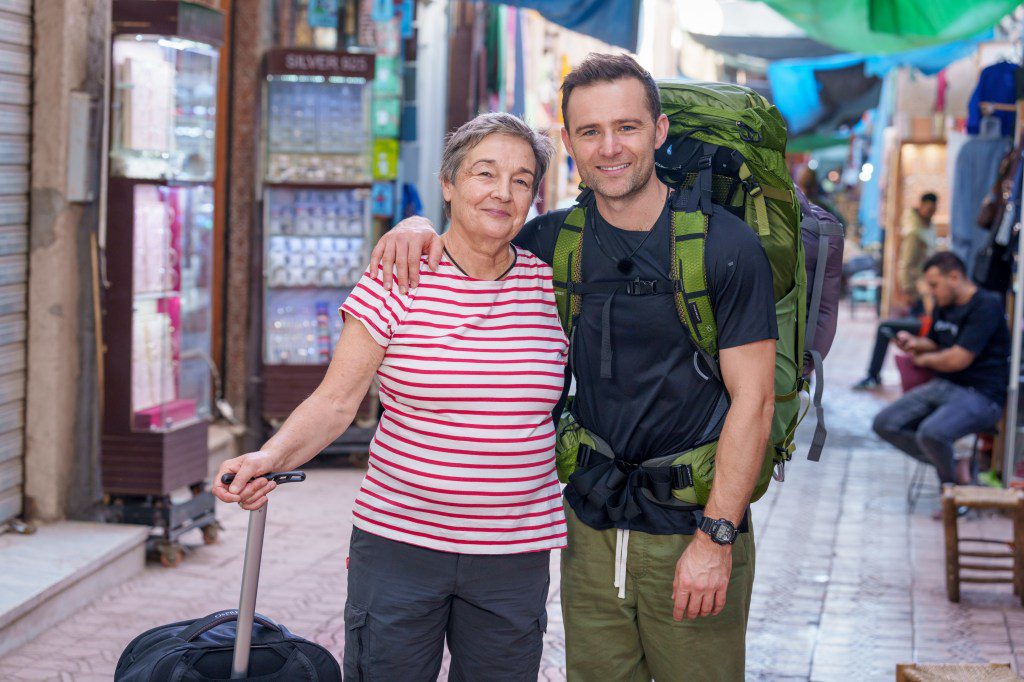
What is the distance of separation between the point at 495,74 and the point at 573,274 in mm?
9539

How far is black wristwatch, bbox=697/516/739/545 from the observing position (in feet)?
9.49

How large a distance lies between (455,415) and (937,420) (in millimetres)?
5782

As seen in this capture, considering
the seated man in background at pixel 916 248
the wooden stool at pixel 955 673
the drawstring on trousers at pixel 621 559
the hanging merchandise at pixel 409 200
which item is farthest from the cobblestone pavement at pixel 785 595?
the seated man in background at pixel 916 248

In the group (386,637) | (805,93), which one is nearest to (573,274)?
(386,637)

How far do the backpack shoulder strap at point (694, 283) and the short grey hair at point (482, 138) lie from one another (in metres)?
0.38

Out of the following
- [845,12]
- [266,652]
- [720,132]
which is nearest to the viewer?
[266,652]

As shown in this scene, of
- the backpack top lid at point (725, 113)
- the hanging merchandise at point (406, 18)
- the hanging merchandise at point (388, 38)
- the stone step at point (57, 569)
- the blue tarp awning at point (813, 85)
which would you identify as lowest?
the stone step at point (57, 569)

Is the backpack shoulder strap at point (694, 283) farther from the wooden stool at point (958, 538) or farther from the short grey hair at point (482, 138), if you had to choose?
the wooden stool at point (958, 538)

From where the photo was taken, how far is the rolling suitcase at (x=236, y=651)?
8.60ft

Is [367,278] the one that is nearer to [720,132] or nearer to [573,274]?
[573,274]

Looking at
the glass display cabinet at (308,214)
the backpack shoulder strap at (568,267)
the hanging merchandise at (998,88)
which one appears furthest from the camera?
the hanging merchandise at (998,88)

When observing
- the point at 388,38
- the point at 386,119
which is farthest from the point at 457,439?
the point at 388,38

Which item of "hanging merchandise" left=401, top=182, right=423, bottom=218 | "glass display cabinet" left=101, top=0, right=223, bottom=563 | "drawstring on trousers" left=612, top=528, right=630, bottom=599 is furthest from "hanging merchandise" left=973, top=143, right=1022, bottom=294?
"drawstring on trousers" left=612, top=528, right=630, bottom=599

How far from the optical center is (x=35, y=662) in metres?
4.79
